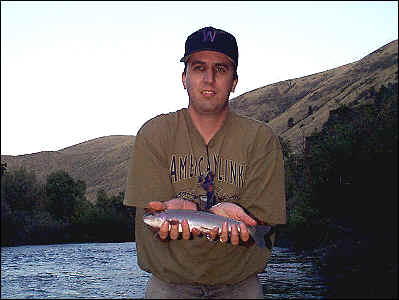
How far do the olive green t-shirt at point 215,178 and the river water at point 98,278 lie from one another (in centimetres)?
1362

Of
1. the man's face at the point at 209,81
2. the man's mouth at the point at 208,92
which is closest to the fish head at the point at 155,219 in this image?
the man's face at the point at 209,81

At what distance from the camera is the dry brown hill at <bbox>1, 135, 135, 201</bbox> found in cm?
10446

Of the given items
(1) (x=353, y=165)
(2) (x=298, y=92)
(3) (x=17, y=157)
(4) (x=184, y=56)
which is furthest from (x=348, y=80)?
(4) (x=184, y=56)

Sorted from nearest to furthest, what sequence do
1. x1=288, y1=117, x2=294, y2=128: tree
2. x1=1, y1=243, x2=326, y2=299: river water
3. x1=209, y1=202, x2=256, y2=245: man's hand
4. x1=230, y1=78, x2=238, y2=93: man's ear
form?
x1=209, y1=202, x2=256, y2=245: man's hand → x1=230, y1=78, x2=238, y2=93: man's ear → x1=1, y1=243, x2=326, y2=299: river water → x1=288, y1=117, x2=294, y2=128: tree

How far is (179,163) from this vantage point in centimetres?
442

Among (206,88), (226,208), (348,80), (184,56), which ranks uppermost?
(348,80)

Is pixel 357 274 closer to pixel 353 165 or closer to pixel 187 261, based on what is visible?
pixel 353 165

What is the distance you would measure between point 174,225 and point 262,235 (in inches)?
29.9

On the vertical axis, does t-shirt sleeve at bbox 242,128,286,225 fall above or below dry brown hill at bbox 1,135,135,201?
below

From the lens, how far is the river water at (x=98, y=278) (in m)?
18.9

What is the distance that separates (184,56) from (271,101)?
173605 millimetres

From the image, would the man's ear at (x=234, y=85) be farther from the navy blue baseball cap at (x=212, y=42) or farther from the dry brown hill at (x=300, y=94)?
the dry brown hill at (x=300, y=94)

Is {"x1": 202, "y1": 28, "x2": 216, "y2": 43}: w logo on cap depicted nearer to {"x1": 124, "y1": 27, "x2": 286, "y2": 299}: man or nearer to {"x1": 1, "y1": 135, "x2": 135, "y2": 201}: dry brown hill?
{"x1": 124, "y1": 27, "x2": 286, "y2": 299}: man

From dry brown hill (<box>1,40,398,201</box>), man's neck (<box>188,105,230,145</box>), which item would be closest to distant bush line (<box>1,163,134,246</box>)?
dry brown hill (<box>1,40,398,201</box>)
